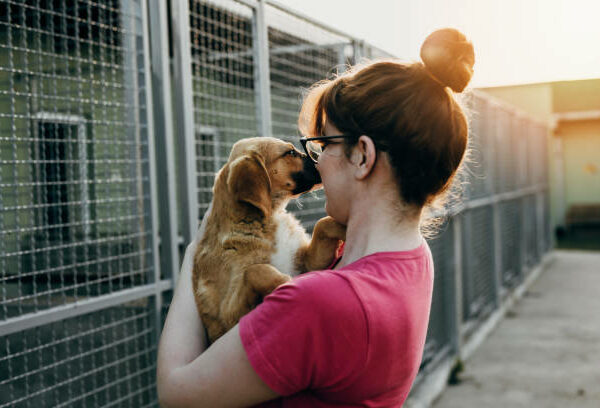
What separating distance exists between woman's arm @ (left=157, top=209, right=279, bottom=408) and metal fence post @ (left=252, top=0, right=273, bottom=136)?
203cm

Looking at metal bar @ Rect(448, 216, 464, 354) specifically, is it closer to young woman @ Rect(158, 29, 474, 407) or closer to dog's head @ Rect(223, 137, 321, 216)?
dog's head @ Rect(223, 137, 321, 216)

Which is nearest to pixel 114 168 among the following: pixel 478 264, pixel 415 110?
pixel 415 110

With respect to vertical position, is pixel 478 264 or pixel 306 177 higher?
pixel 306 177

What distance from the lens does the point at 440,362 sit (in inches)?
245

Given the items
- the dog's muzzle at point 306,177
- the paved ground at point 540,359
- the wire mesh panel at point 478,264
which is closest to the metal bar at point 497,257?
the wire mesh panel at point 478,264

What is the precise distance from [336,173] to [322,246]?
1.50ft

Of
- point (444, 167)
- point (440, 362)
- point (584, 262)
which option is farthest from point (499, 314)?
point (444, 167)

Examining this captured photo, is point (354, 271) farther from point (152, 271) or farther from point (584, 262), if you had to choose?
point (584, 262)

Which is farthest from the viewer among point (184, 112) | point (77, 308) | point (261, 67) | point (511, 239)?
point (511, 239)

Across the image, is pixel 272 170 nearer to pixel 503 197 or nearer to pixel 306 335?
pixel 306 335

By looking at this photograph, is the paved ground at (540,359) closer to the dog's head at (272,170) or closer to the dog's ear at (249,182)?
the dog's head at (272,170)

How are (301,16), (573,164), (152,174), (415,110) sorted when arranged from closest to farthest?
(415,110) < (152,174) < (301,16) < (573,164)

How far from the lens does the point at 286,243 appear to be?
2150mm

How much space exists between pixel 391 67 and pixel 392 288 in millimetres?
569
